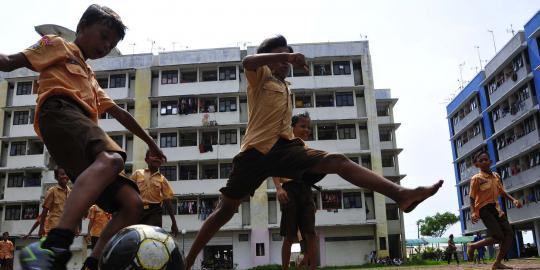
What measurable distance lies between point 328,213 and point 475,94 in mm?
22261

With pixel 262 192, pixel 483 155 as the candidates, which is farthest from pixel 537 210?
pixel 483 155

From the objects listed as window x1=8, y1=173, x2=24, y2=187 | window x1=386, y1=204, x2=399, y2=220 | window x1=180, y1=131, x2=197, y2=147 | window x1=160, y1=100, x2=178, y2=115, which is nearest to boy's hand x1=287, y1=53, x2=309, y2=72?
window x1=180, y1=131, x2=197, y2=147

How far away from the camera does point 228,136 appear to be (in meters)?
40.0

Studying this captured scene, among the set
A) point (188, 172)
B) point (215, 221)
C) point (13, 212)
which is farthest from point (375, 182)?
point (13, 212)

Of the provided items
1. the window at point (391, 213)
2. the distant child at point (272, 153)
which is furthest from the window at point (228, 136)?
the distant child at point (272, 153)

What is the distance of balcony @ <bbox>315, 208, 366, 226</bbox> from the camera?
121 feet

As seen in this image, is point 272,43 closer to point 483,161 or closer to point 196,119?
point 483,161

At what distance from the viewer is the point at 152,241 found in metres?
3.16

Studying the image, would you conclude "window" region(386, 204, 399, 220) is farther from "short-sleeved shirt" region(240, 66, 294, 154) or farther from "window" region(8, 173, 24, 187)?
"short-sleeved shirt" region(240, 66, 294, 154)

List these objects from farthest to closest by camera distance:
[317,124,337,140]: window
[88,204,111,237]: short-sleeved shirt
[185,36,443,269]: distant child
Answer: [317,124,337,140]: window < [88,204,111,237]: short-sleeved shirt < [185,36,443,269]: distant child

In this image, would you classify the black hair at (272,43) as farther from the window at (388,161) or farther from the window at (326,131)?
the window at (388,161)

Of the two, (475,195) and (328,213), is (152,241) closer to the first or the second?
(475,195)

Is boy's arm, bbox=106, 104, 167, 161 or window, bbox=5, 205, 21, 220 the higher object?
window, bbox=5, 205, 21, 220

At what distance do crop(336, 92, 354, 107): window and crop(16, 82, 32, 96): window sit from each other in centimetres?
2540
